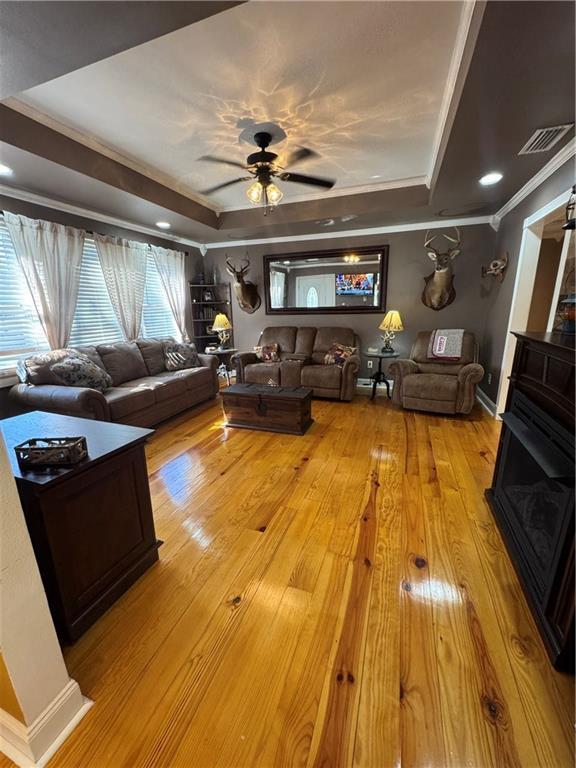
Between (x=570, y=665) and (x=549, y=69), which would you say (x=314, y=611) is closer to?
(x=570, y=665)

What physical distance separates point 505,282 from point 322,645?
407cm

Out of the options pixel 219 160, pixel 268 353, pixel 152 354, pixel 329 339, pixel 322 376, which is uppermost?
pixel 219 160

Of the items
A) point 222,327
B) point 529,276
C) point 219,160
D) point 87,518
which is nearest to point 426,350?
point 529,276

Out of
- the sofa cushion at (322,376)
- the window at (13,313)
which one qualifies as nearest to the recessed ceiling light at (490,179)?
the sofa cushion at (322,376)

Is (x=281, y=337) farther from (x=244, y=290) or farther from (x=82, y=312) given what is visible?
(x=82, y=312)

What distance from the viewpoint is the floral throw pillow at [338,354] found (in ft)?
15.0

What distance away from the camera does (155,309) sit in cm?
489

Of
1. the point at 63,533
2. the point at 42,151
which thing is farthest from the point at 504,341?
the point at 42,151

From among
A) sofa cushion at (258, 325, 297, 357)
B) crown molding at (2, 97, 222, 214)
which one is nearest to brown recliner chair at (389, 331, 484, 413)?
sofa cushion at (258, 325, 297, 357)

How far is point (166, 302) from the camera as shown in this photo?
5.05 meters

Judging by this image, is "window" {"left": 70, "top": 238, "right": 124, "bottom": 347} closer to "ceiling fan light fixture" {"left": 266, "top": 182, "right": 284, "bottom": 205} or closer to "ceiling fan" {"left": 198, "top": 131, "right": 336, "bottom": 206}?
"ceiling fan" {"left": 198, "top": 131, "right": 336, "bottom": 206}

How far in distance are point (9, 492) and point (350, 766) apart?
129 centimetres

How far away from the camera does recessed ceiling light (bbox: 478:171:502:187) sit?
2.76 m

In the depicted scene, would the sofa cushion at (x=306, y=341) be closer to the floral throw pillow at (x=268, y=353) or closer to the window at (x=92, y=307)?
the floral throw pillow at (x=268, y=353)
